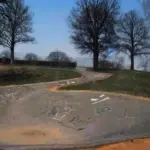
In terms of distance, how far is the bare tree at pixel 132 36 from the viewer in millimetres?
79000

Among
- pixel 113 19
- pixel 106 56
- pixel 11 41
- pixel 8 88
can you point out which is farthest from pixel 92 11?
pixel 8 88

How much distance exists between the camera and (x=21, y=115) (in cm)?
2447

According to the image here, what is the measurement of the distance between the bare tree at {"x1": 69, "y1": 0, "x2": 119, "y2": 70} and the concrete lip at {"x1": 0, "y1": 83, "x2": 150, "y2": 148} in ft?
135

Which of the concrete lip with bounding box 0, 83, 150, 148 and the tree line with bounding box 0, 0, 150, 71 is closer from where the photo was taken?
the concrete lip with bounding box 0, 83, 150, 148

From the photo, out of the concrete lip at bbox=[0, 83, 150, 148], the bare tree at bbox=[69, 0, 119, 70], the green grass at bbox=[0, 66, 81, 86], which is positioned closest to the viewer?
the concrete lip at bbox=[0, 83, 150, 148]

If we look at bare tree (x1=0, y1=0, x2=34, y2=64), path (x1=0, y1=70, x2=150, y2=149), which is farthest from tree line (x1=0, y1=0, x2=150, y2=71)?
path (x1=0, y1=70, x2=150, y2=149)

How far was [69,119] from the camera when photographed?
75.6ft

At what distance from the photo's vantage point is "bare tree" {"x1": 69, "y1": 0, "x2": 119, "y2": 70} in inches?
2776

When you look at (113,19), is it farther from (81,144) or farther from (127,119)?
(81,144)

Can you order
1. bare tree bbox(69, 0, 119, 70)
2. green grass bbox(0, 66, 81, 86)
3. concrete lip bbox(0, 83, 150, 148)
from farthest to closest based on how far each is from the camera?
bare tree bbox(69, 0, 119, 70)
green grass bbox(0, 66, 81, 86)
concrete lip bbox(0, 83, 150, 148)

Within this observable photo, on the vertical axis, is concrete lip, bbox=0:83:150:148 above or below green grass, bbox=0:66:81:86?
below

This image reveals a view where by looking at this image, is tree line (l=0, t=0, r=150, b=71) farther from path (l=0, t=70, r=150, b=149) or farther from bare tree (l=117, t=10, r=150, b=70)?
path (l=0, t=70, r=150, b=149)

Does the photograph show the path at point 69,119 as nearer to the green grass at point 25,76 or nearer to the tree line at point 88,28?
the green grass at point 25,76

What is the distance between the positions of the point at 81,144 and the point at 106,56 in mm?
58168
